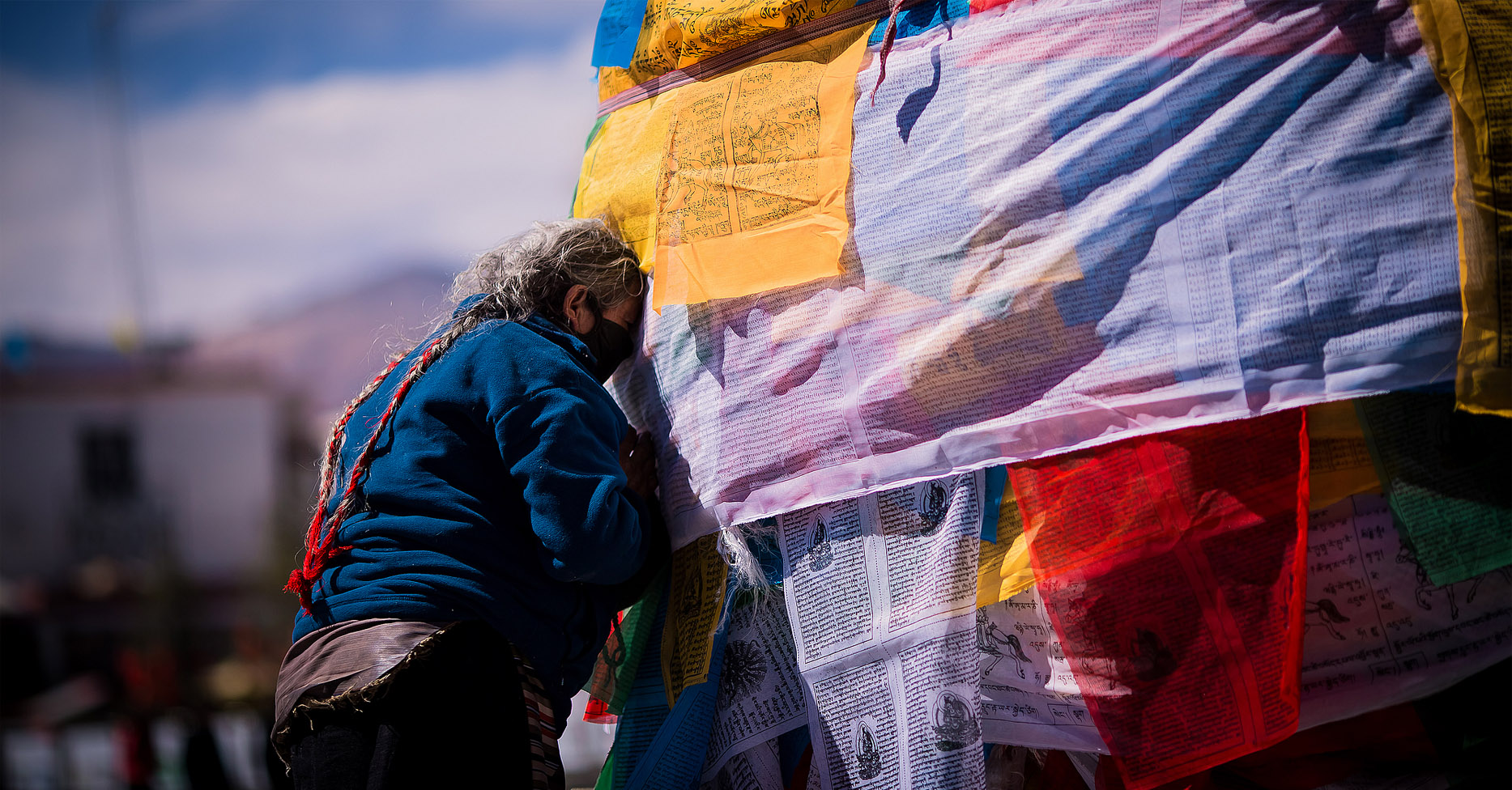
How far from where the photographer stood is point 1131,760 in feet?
4.48

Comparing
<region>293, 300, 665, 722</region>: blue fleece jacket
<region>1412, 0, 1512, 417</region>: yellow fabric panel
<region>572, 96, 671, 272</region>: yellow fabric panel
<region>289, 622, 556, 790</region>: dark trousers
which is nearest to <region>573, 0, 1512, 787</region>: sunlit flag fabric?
<region>1412, 0, 1512, 417</region>: yellow fabric panel

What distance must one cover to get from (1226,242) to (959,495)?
51cm

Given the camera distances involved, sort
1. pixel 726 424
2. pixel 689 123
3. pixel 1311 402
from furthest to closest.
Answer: pixel 689 123 → pixel 726 424 → pixel 1311 402

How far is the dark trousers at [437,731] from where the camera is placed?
1.33m

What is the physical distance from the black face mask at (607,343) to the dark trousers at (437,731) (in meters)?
0.57

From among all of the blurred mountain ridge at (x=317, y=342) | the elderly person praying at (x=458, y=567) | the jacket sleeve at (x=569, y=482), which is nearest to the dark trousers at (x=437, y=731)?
the elderly person praying at (x=458, y=567)

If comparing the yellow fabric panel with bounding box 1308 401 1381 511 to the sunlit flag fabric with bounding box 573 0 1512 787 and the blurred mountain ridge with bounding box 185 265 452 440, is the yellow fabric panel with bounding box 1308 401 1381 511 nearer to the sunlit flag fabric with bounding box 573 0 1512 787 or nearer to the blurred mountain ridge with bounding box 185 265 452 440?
the sunlit flag fabric with bounding box 573 0 1512 787

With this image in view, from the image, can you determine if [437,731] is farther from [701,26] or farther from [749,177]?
[701,26]

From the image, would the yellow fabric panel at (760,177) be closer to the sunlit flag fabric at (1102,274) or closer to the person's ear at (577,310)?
the sunlit flag fabric at (1102,274)

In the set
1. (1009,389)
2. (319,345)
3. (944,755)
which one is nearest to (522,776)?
(944,755)

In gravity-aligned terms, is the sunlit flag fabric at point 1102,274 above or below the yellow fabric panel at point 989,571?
above

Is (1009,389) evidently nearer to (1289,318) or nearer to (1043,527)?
(1043,527)

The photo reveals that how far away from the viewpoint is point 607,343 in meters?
1.83

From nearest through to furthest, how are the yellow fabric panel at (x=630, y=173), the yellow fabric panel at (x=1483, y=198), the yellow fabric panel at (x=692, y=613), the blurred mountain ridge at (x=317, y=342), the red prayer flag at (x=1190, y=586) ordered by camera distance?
the yellow fabric panel at (x=1483, y=198) → the red prayer flag at (x=1190, y=586) → the yellow fabric panel at (x=692, y=613) → the yellow fabric panel at (x=630, y=173) → the blurred mountain ridge at (x=317, y=342)
